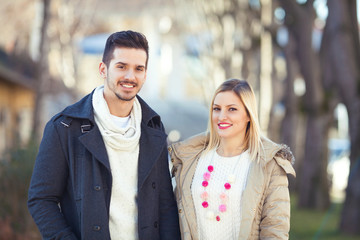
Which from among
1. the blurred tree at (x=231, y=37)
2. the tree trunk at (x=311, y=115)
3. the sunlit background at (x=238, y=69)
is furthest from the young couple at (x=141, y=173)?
the blurred tree at (x=231, y=37)

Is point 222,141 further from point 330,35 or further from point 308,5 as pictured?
point 308,5

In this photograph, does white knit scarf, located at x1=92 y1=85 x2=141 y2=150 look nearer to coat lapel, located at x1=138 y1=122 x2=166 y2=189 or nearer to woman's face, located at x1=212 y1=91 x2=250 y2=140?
coat lapel, located at x1=138 y1=122 x2=166 y2=189

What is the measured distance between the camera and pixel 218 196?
12.6 feet

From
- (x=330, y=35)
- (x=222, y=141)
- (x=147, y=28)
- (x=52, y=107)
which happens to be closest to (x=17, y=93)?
(x=52, y=107)

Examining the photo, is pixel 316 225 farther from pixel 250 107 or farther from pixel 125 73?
pixel 125 73

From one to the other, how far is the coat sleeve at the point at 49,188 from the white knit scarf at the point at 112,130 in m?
0.29

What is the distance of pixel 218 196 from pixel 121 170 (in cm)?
66

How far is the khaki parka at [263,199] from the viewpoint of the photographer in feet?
12.0

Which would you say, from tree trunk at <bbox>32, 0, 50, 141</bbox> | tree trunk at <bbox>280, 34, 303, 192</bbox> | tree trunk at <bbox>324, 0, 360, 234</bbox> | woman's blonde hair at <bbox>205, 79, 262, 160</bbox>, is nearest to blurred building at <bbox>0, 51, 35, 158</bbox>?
tree trunk at <bbox>32, 0, 50, 141</bbox>

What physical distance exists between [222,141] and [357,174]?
682 centimetres

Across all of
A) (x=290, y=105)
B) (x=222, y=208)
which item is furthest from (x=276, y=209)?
(x=290, y=105)

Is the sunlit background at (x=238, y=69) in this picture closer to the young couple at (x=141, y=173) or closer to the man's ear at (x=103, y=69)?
the young couple at (x=141, y=173)

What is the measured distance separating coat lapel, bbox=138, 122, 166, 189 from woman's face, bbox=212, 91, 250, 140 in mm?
389

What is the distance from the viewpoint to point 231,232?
3.80 meters
